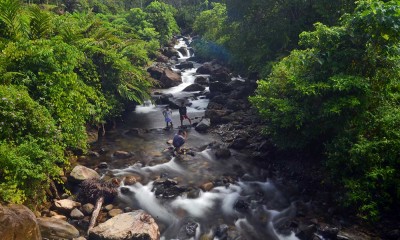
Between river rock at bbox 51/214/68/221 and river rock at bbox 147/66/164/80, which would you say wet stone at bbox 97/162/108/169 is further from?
river rock at bbox 147/66/164/80

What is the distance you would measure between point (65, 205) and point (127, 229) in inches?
98.8

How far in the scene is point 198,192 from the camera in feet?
36.4

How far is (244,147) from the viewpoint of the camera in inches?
571

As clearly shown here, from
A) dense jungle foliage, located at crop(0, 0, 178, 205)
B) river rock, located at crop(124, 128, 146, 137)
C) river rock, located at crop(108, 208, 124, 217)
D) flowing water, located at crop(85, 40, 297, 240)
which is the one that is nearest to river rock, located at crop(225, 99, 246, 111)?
flowing water, located at crop(85, 40, 297, 240)

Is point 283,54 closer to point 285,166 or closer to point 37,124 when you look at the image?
→ point 285,166

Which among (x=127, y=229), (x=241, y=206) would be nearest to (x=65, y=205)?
(x=127, y=229)

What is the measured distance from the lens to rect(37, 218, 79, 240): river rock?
7.80m

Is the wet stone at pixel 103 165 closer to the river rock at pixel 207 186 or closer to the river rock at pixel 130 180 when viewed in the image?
the river rock at pixel 130 180

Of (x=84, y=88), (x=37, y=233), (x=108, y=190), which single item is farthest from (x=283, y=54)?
(x=37, y=233)

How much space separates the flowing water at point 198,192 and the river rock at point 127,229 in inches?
27.1

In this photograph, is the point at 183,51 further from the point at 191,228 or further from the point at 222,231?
the point at 222,231

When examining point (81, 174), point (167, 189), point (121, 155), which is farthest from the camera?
point (121, 155)

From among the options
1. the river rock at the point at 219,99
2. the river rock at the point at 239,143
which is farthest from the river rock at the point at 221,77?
the river rock at the point at 239,143

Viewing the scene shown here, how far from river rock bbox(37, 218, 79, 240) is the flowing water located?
2.24 metres
